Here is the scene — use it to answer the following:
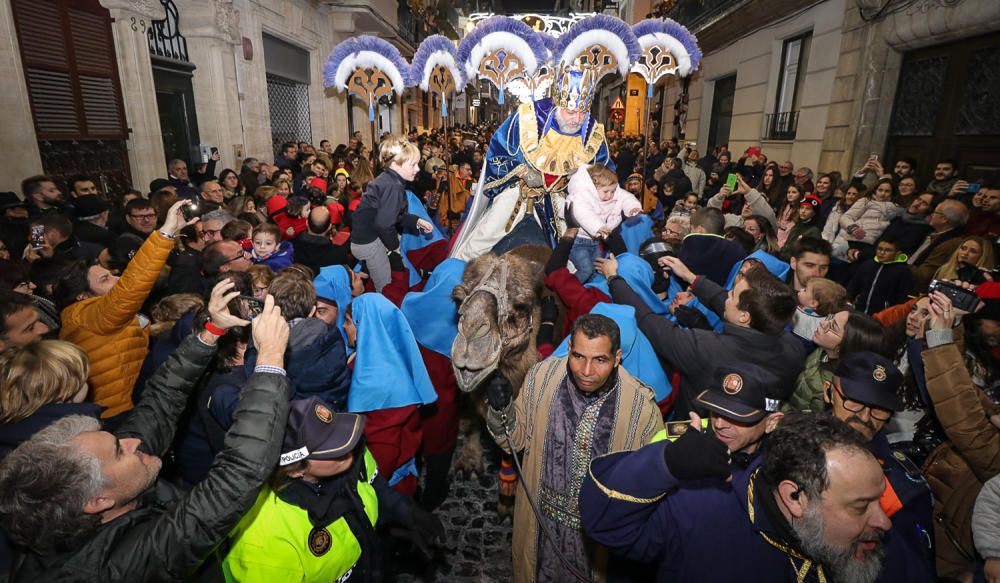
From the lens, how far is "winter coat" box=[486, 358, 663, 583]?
2.33 m

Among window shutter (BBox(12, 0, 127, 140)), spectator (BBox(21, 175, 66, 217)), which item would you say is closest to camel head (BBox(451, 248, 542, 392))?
spectator (BBox(21, 175, 66, 217))

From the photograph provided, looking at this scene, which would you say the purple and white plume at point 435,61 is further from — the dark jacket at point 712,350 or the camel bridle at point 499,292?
the dark jacket at point 712,350

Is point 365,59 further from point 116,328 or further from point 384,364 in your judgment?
point 384,364

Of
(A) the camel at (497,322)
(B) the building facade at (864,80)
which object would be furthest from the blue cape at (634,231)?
(B) the building facade at (864,80)

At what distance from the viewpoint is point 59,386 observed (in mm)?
2111

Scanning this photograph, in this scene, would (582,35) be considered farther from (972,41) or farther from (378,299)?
(972,41)

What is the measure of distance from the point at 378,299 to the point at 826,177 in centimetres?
791

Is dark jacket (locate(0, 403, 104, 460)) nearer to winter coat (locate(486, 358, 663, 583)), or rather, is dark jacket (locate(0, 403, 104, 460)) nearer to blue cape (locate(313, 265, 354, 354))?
blue cape (locate(313, 265, 354, 354))

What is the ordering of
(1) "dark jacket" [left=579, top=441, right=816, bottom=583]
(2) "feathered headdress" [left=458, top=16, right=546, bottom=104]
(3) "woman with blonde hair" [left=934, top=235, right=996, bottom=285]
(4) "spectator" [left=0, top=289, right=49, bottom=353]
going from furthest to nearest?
(2) "feathered headdress" [left=458, top=16, right=546, bottom=104] → (3) "woman with blonde hair" [left=934, top=235, right=996, bottom=285] → (4) "spectator" [left=0, top=289, right=49, bottom=353] → (1) "dark jacket" [left=579, top=441, right=816, bottom=583]

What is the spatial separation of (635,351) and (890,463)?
1.27 meters

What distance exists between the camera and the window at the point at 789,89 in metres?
12.1

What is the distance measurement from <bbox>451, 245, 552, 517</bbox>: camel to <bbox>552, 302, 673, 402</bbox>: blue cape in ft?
1.21

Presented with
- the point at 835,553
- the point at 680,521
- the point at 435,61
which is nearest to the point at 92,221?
the point at 435,61

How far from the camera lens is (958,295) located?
2812 mm
